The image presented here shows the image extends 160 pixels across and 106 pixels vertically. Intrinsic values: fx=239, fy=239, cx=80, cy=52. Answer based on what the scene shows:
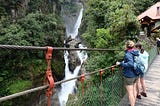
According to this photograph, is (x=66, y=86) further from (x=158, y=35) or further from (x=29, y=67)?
(x=158, y=35)

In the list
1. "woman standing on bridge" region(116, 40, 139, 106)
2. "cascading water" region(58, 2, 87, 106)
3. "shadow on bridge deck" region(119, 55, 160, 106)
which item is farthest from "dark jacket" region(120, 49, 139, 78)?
"cascading water" region(58, 2, 87, 106)

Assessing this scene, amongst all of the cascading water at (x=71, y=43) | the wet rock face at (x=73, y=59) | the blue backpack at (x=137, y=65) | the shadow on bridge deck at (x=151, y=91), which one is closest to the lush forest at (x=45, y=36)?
the cascading water at (x=71, y=43)

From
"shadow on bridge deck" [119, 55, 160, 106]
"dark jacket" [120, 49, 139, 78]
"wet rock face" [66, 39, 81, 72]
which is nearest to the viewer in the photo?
"dark jacket" [120, 49, 139, 78]

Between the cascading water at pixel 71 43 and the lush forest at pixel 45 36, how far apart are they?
1283 millimetres

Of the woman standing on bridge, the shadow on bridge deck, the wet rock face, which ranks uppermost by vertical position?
the woman standing on bridge

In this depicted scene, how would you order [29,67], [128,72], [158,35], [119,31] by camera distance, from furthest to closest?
[158,35], [29,67], [119,31], [128,72]

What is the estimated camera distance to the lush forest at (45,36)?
39.5 ft

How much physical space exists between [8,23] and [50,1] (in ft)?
42.7

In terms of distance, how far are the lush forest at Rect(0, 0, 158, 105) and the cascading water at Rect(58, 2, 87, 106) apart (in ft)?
4.21

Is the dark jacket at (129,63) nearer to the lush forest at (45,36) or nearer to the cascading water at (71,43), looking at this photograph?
the lush forest at (45,36)

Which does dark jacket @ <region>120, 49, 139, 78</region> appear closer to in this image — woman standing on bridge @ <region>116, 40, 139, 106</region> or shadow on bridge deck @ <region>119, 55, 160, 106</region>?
woman standing on bridge @ <region>116, 40, 139, 106</region>

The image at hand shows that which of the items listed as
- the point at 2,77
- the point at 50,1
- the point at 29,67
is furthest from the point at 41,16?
the point at 50,1

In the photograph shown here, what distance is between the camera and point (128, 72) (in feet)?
13.7

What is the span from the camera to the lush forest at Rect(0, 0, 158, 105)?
12047 millimetres
